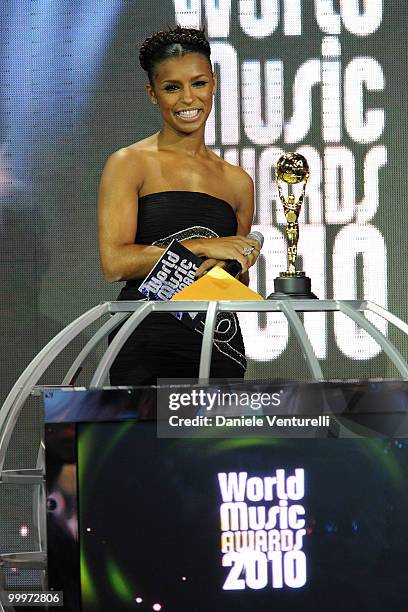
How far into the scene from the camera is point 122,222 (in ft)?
6.34

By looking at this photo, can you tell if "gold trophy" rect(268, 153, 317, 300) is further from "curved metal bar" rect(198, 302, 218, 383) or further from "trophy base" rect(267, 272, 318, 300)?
"curved metal bar" rect(198, 302, 218, 383)

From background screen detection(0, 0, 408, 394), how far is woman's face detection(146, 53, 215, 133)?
1868 mm

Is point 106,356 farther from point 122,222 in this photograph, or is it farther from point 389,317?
point 122,222

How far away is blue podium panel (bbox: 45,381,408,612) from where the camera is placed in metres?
1.04

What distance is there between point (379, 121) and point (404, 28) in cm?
32

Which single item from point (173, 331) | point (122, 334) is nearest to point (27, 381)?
point (122, 334)

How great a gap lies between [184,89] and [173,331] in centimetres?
40

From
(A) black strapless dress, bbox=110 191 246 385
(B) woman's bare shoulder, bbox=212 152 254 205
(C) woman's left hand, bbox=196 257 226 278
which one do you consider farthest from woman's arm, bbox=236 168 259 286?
(C) woman's left hand, bbox=196 257 226 278

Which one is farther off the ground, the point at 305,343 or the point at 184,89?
the point at 184,89

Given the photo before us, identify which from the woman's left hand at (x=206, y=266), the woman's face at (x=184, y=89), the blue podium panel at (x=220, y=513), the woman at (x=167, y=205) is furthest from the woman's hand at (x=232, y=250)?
the blue podium panel at (x=220, y=513)

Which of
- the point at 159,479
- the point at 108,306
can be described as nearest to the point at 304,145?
the point at 108,306

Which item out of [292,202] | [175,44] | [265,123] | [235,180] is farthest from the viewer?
[265,123]

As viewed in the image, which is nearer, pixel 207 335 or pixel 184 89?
pixel 207 335

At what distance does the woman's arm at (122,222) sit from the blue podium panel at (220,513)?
77 cm
